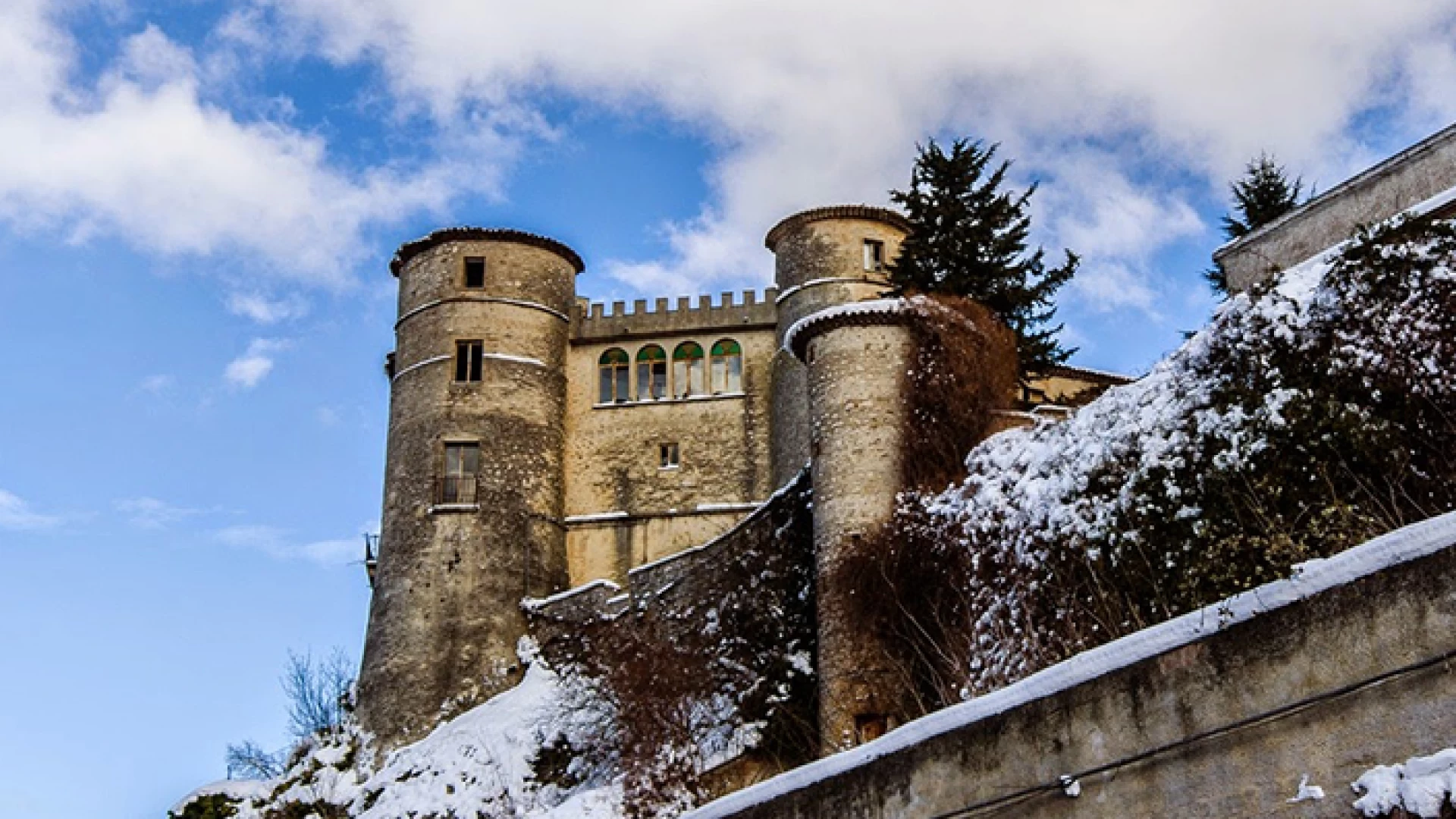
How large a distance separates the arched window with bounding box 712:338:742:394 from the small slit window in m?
5.41

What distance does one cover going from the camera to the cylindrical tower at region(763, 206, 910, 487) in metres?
33.2

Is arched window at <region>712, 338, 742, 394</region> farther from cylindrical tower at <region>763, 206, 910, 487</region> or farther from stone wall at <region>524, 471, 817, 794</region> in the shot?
stone wall at <region>524, 471, 817, 794</region>

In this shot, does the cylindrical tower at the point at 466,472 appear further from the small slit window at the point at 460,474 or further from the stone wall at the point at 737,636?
the stone wall at the point at 737,636

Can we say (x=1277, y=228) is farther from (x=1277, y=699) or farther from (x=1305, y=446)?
(x=1277, y=699)

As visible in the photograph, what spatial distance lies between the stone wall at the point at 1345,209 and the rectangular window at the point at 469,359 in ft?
53.8

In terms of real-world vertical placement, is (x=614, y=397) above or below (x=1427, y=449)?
above

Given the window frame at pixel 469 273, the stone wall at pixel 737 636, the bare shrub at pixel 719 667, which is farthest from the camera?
the window frame at pixel 469 273

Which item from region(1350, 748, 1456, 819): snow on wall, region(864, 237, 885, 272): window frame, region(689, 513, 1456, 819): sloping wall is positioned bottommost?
region(1350, 748, 1456, 819): snow on wall

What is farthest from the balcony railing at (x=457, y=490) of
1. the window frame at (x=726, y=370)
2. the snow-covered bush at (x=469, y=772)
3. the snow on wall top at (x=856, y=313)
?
the snow on wall top at (x=856, y=313)

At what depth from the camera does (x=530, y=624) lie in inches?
1236

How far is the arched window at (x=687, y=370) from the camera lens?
35188mm

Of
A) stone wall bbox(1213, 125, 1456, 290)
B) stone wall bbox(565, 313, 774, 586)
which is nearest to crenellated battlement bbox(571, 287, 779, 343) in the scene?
stone wall bbox(565, 313, 774, 586)

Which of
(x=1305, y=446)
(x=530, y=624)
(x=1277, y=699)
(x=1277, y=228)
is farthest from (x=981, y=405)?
(x=1277, y=699)

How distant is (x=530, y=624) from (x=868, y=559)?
38.9ft
